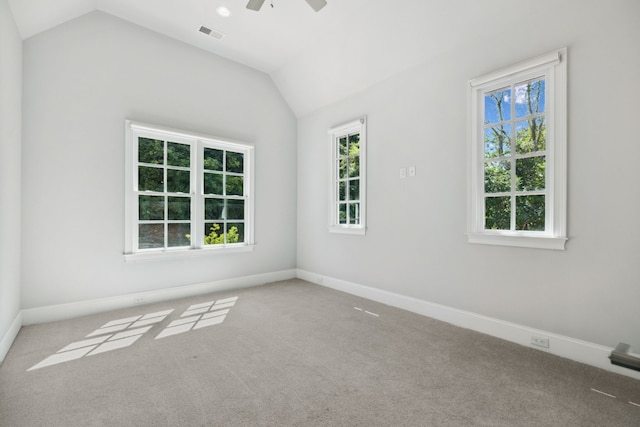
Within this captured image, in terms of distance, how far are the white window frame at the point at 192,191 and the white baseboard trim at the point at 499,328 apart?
2.03 metres

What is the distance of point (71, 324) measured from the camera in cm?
325

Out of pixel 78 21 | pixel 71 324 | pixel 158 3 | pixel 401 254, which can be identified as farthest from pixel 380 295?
pixel 78 21

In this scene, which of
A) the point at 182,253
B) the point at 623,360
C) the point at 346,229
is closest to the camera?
the point at 623,360

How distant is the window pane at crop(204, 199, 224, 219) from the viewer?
15.0ft

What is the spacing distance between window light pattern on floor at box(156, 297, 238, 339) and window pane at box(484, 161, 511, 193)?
329cm

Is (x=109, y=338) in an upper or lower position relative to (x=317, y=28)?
lower

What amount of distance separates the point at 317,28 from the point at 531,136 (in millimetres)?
2876

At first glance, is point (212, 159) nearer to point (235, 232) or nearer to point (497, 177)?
point (235, 232)

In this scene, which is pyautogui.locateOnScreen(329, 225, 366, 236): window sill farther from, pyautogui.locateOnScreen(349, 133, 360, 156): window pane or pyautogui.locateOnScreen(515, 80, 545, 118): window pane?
pyautogui.locateOnScreen(515, 80, 545, 118): window pane

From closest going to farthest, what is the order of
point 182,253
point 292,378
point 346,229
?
1. point 292,378
2. point 182,253
3. point 346,229

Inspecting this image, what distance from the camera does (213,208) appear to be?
465cm

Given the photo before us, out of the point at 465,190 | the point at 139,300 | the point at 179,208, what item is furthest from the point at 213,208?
the point at 465,190

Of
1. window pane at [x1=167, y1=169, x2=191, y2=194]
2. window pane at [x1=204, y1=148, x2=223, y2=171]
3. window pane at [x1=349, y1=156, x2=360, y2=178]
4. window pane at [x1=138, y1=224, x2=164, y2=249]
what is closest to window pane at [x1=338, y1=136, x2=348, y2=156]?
window pane at [x1=349, y1=156, x2=360, y2=178]

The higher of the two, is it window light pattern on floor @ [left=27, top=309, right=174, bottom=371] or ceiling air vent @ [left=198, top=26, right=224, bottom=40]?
ceiling air vent @ [left=198, top=26, right=224, bottom=40]
